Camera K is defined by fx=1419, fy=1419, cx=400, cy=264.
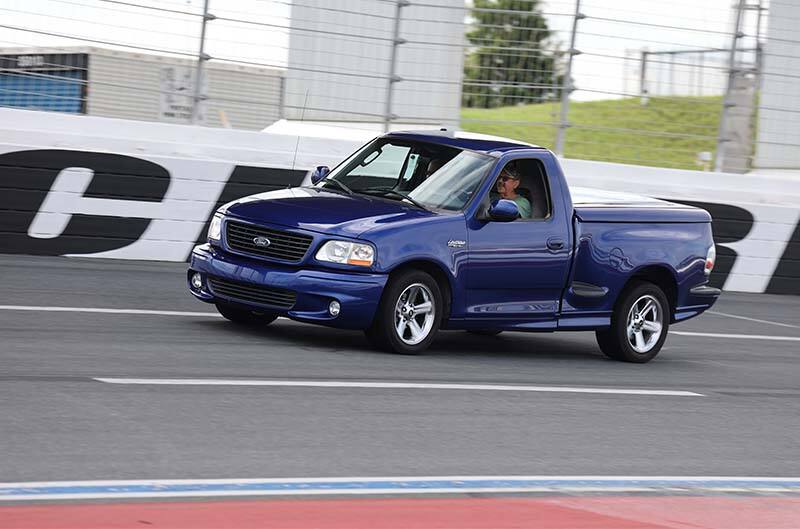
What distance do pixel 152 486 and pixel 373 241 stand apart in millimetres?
4078

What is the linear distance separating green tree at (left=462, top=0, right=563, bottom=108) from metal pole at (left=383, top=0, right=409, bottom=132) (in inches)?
32.6

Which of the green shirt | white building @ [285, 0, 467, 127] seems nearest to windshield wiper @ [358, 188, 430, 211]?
the green shirt

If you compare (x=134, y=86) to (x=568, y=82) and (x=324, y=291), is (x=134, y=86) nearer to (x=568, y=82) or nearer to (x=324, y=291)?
(x=568, y=82)

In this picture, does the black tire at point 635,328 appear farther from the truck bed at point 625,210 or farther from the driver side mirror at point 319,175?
the driver side mirror at point 319,175

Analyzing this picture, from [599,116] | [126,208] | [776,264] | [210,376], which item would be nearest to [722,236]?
[776,264]

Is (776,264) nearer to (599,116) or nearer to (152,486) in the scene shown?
(599,116)

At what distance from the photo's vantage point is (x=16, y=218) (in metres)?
13.9

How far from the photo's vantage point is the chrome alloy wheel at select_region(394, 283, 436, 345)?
32.6 ft

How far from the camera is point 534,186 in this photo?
10984 mm

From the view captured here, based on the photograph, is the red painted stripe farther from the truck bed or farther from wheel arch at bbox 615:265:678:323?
wheel arch at bbox 615:265:678:323

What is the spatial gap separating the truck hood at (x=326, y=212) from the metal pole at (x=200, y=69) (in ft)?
17.4

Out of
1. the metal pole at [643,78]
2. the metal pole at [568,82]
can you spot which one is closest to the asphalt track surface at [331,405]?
the metal pole at [568,82]

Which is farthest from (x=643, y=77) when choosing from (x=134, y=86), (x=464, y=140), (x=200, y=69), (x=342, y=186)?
(x=342, y=186)

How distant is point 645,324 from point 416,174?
2.48m
